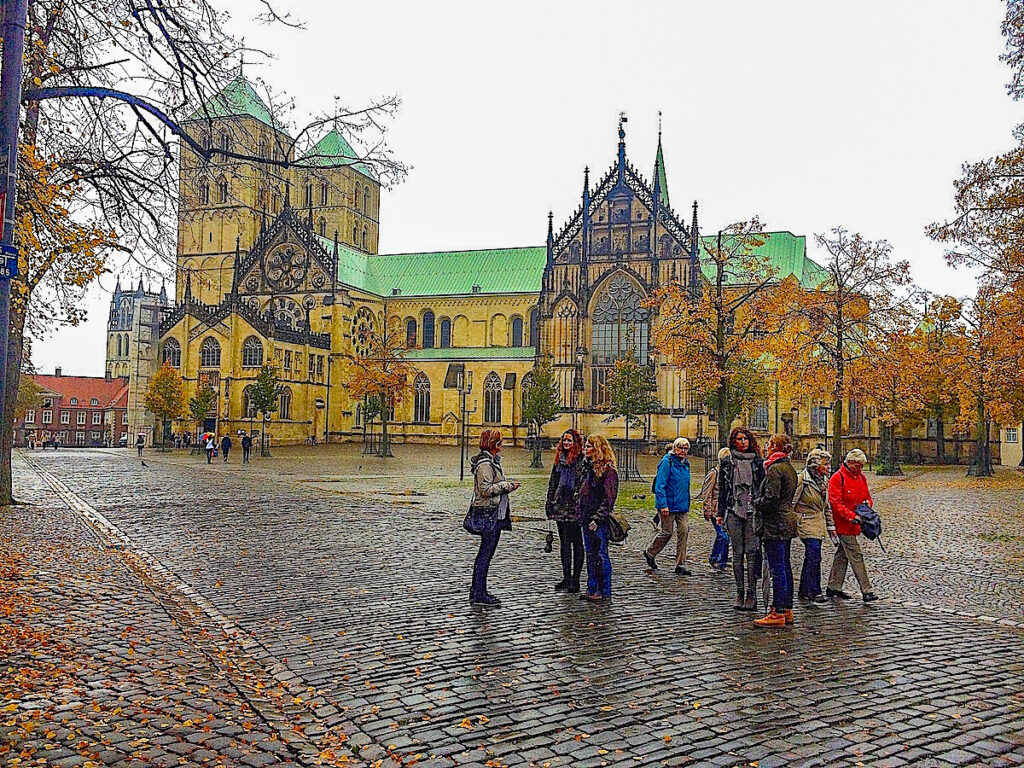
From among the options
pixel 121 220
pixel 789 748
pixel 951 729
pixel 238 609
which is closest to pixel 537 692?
pixel 789 748

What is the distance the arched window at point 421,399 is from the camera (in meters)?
68.9

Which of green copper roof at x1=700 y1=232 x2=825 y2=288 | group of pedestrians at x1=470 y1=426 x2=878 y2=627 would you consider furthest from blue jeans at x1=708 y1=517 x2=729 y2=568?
green copper roof at x1=700 y1=232 x2=825 y2=288

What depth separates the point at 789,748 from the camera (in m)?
5.45

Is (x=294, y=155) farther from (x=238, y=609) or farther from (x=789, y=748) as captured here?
(x=789, y=748)

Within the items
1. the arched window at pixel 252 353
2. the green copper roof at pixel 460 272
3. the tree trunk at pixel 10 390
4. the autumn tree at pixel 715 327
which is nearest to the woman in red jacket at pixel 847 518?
the autumn tree at pixel 715 327

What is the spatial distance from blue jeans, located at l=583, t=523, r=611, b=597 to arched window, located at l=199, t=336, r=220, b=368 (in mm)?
54879

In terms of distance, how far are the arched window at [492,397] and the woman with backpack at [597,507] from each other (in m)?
56.9

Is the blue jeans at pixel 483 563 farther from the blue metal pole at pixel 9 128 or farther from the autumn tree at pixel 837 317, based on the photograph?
the autumn tree at pixel 837 317

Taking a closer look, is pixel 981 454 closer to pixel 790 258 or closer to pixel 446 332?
pixel 790 258

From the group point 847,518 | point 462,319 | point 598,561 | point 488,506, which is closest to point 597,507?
point 598,561

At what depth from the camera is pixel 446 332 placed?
7250 centimetres

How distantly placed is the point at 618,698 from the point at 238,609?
4.50 m

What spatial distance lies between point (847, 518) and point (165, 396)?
170 feet

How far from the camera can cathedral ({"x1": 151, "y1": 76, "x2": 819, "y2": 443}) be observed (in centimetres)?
5853
